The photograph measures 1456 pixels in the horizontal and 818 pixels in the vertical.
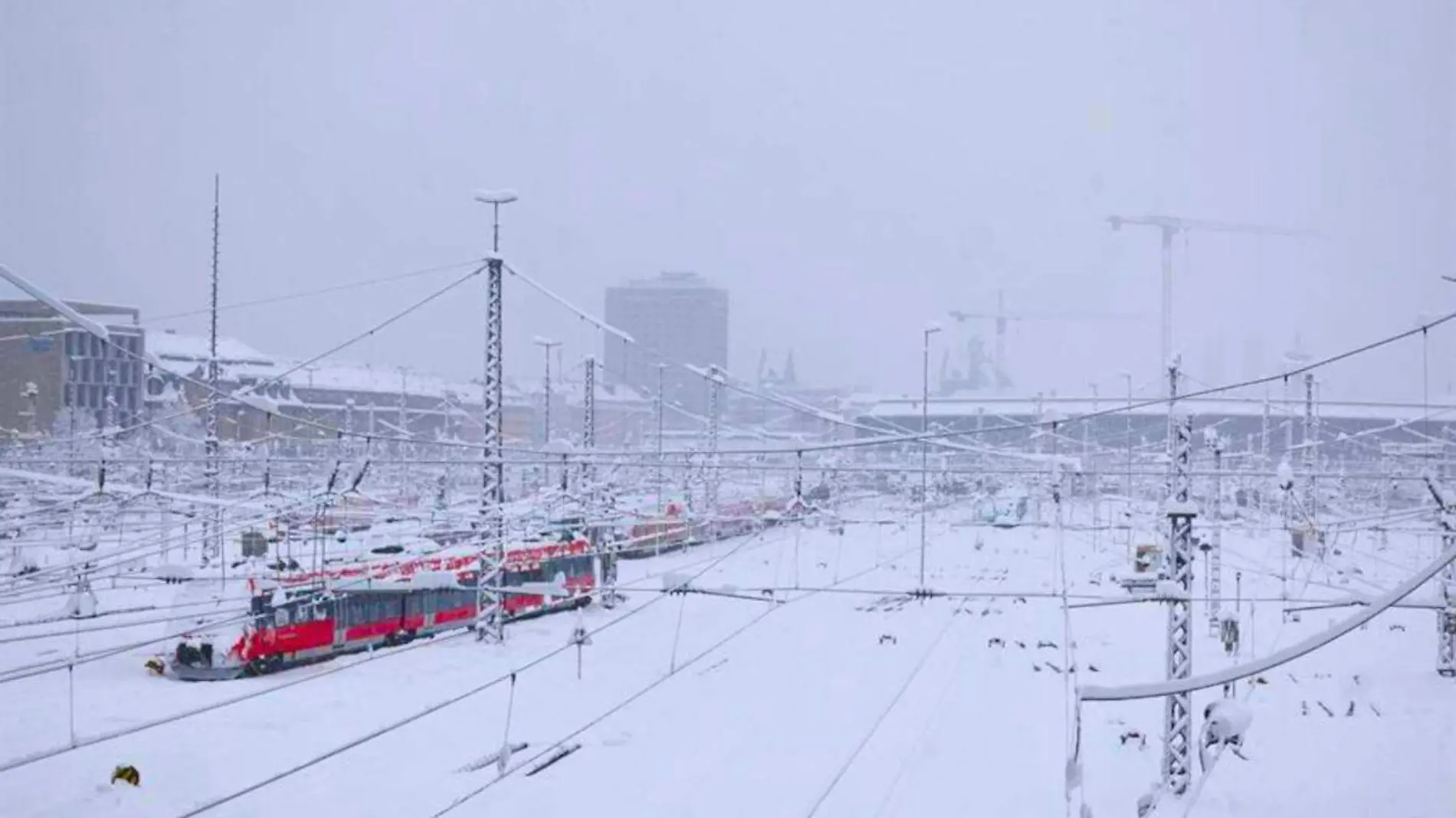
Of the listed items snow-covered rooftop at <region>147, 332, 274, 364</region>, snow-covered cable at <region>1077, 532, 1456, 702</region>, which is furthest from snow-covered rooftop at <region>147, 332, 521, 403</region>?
snow-covered cable at <region>1077, 532, 1456, 702</region>

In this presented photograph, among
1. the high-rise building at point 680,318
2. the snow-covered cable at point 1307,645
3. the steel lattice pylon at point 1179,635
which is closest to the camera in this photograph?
the snow-covered cable at point 1307,645

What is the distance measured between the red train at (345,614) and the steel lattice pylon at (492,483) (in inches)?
18.5

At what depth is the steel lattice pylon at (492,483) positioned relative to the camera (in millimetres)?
15648

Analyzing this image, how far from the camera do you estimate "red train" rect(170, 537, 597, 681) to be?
49.6 feet

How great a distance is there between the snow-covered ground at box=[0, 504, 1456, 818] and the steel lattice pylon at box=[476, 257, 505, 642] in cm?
62

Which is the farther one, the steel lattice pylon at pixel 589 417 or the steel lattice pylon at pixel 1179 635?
the steel lattice pylon at pixel 589 417

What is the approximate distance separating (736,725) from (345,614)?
6.32 metres

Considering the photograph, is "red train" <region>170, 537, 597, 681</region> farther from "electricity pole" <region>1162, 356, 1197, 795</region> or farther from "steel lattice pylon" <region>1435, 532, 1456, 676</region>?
"steel lattice pylon" <region>1435, 532, 1456, 676</region>

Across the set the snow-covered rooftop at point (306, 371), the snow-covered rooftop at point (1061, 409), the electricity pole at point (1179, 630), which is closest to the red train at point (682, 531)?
the snow-covered rooftop at point (1061, 409)

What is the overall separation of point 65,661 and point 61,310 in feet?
9.96

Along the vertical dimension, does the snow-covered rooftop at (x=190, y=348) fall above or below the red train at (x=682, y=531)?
above

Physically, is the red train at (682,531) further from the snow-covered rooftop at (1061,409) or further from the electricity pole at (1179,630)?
the electricity pole at (1179,630)

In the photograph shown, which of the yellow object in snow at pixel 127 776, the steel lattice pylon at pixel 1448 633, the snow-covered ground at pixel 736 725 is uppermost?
the steel lattice pylon at pixel 1448 633

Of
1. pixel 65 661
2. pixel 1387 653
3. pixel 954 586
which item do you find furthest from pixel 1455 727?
pixel 954 586
